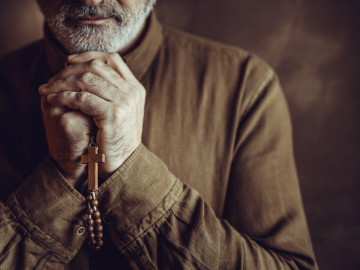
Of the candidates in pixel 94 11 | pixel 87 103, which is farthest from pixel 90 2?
pixel 87 103

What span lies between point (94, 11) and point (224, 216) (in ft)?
2.27

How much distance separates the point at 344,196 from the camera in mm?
1336

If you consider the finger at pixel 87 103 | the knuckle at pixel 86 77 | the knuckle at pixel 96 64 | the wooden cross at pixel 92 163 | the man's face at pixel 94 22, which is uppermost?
the man's face at pixel 94 22

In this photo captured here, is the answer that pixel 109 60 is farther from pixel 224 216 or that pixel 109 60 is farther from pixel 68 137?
pixel 224 216

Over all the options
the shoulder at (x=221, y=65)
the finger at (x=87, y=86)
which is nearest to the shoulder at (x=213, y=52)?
the shoulder at (x=221, y=65)

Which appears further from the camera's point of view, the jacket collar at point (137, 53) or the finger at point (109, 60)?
the jacket collar at point (137, 53)

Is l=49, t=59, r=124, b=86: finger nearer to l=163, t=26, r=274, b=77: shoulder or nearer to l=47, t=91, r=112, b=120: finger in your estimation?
l=47, t=91, r=112, b=120: finger

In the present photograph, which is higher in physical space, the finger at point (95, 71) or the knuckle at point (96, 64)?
the knuckle at point (96, 64)

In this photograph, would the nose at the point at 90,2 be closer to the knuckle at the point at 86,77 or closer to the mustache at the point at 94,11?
the mustache at the point at 94,11

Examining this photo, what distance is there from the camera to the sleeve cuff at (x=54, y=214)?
757 millimetres

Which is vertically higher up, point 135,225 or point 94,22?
point 94,22

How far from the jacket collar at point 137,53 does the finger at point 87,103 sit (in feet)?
0.86

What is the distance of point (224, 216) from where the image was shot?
98cm

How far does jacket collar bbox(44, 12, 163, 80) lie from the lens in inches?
37.4
